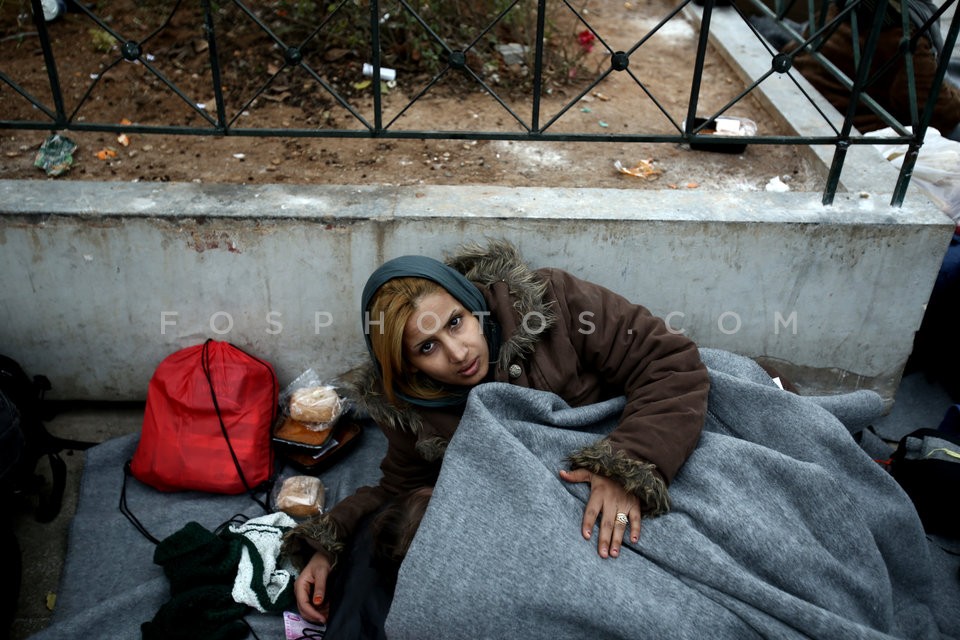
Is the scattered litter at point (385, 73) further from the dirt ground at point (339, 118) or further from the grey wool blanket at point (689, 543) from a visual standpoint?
the grey wool blanket at point (689, 543)

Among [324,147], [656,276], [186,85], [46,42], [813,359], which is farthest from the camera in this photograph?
[186,85]

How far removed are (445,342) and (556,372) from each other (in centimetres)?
36

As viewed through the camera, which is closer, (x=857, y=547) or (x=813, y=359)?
(x=857, y=547)

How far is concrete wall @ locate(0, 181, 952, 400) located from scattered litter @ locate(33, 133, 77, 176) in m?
0.48

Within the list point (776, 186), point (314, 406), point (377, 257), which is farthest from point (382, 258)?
point (776, 186)

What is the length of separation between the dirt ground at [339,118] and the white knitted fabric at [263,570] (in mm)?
1334

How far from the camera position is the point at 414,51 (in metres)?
4.02

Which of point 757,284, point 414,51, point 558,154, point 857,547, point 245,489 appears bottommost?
point 245,489

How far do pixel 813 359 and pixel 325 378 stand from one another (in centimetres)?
180

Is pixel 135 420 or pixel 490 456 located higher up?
pixel 490 456

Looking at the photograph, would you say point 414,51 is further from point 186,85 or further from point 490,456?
point 490,456

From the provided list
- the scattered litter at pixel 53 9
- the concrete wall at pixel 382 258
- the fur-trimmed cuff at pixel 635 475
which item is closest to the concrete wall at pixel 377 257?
the concrete wall at pixel 382 258

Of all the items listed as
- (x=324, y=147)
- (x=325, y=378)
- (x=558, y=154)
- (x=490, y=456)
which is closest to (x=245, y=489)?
(x=325, y=378)

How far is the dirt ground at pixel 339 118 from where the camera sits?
3301 mm
